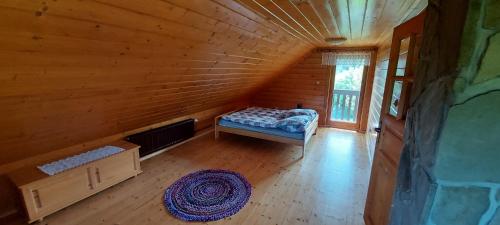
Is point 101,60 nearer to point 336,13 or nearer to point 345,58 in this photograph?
point 336,13

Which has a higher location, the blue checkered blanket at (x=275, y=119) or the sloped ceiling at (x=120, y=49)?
the sloped ceiling at (x=120, y=49)

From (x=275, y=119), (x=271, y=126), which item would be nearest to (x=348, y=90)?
(x=275, y=119)

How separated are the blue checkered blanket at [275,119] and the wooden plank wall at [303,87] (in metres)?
1.06

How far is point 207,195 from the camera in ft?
7.93

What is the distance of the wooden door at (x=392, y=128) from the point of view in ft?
4.61

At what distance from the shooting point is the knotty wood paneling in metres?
1.20

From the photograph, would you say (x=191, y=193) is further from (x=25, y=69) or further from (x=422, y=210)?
(x=422, y=210)

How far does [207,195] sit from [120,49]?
1687 millimetres

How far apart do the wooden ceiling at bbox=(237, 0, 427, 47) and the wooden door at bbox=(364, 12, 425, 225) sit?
323mm

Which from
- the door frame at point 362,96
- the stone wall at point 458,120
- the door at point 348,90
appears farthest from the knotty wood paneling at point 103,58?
the door frame at point 362,96

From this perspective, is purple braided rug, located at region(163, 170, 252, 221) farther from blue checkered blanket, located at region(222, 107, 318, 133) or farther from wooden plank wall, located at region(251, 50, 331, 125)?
wooden plank wall, located at region(251, 50, 331, 125)

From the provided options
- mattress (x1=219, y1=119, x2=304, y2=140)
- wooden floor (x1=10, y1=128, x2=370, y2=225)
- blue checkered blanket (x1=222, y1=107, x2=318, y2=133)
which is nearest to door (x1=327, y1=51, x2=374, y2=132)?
wooden floor (x1=10, y1=128, x2=370, y2=225)

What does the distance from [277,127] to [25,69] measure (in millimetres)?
2920

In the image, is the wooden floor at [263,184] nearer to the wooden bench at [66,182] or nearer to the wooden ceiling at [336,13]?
the wooden bench at [66,182]
